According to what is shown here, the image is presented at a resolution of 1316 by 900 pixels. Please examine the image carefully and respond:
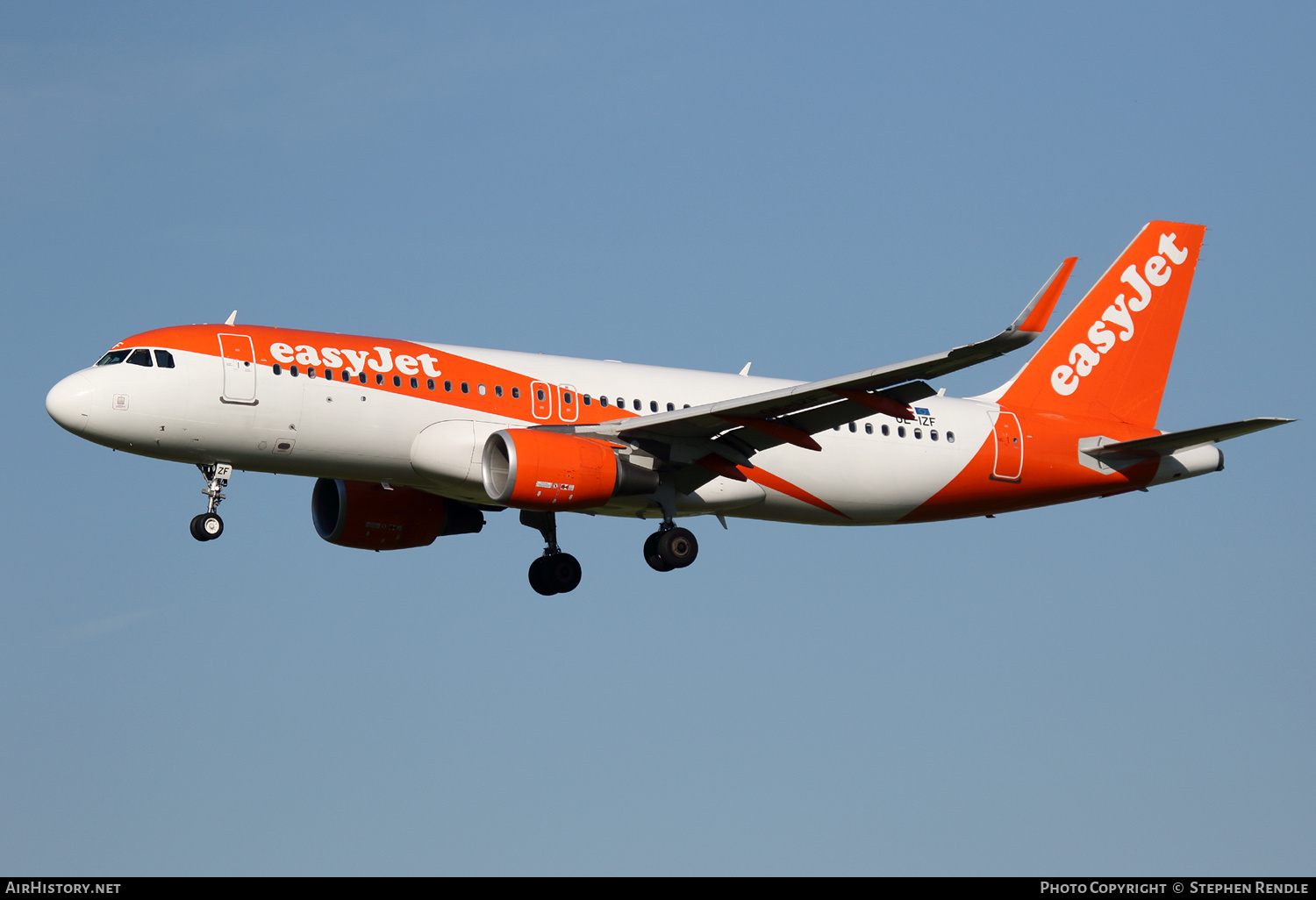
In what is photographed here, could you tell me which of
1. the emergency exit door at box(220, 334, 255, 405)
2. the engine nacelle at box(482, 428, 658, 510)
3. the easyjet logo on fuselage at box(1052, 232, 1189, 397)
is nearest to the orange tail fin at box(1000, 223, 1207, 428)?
the easyjet logo on fuselage at box(1052, 232, 1189, 397)

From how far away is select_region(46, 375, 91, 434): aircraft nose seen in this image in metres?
31.9

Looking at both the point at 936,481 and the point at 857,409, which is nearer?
the point at 857,409

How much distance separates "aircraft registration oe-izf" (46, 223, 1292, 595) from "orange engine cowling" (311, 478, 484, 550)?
5 centimetres

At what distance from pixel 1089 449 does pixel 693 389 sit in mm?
9828

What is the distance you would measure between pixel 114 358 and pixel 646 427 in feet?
34.4

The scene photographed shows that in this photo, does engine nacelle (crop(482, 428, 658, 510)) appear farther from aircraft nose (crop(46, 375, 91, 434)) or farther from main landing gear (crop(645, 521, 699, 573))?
aircraft nose (crop(46, 375, 91, 434))

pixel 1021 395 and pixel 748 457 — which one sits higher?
pixel 1021 395

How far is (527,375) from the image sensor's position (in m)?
35.0

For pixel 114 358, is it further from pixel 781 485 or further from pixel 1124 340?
pixel 1124 340

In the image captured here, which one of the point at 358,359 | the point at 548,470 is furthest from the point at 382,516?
the point at 548,470

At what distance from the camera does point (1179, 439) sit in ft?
122
